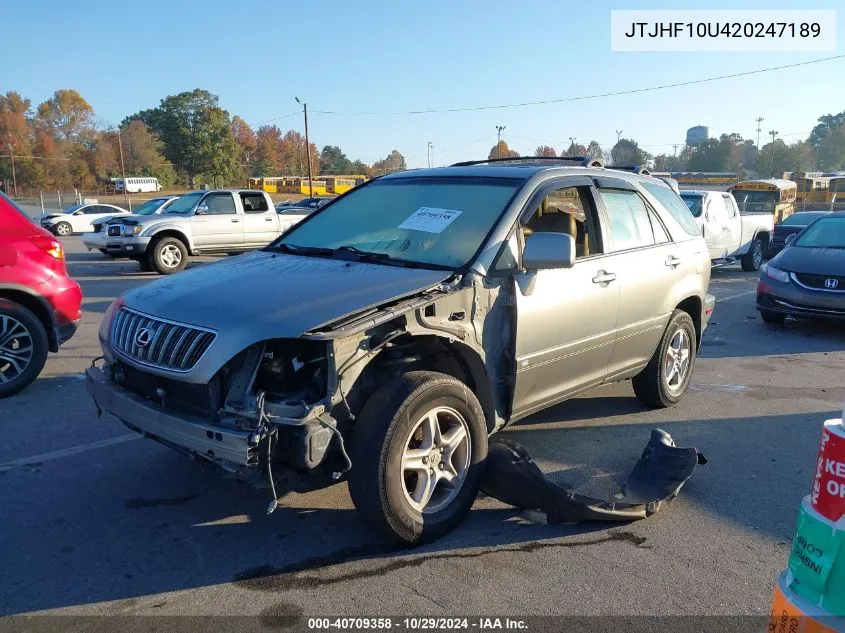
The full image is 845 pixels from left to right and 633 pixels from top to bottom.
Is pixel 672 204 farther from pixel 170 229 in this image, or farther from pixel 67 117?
pixel 67 117

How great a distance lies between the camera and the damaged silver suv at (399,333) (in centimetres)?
309

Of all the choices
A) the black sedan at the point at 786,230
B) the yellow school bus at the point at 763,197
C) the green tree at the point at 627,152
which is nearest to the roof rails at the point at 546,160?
the black sedan at the point at 786,230

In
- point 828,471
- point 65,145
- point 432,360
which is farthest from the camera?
point 65,145

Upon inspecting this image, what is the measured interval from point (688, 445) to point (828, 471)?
126 inches

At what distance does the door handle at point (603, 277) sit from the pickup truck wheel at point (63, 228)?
3028 centimetres

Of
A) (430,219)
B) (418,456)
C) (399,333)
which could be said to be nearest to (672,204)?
(430,219)

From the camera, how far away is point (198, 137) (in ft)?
304

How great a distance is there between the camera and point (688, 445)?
489cm

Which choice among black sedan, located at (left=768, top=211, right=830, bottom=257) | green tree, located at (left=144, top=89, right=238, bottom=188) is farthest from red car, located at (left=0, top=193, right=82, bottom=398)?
green tree, located at (left=144, top=89, right=238, bottom=188)

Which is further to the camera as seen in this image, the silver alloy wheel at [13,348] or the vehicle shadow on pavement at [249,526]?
the silver alloy wheel at [13,348]

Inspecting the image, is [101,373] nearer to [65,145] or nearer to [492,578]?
[492,578]

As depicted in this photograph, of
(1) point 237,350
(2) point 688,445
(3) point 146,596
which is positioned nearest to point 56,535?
(3) point 146,596

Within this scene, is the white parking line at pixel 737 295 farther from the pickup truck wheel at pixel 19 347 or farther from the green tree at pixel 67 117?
the green tree at pixel 67 117

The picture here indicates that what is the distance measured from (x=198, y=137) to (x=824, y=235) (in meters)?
93.3
